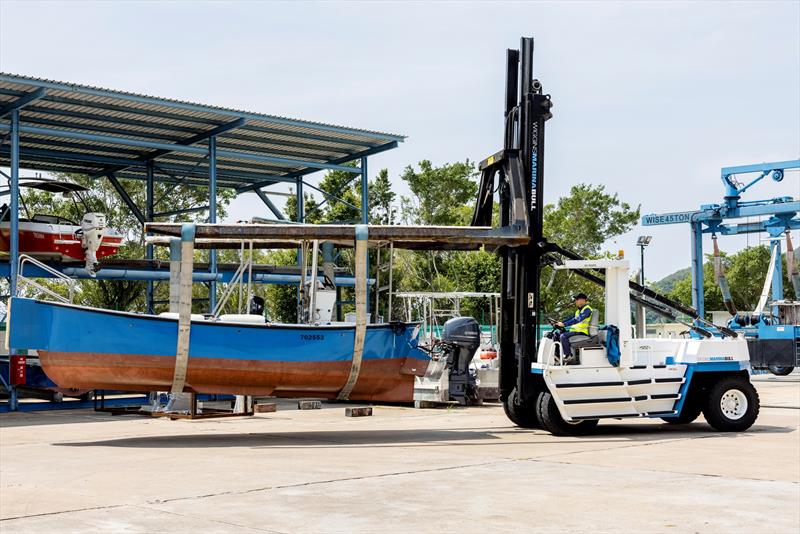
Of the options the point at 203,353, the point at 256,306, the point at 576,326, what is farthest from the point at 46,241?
the point at 576,326

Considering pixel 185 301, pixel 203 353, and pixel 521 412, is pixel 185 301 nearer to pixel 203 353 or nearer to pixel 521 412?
pixel 203 353

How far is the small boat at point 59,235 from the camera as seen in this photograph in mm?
23344

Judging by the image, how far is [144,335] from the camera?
44.9 ft

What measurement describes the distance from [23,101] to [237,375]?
9465mm

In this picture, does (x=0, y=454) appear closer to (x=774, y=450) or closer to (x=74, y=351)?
(x=74, y=351)

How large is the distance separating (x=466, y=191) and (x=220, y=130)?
120ft

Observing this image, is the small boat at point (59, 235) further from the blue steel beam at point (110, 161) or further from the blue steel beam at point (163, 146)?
the blue steel beam at point (110, 161)

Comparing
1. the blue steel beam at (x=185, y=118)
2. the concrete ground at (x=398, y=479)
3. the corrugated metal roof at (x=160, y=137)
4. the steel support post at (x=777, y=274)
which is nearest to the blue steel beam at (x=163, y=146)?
the corrugated metal roof at (x=160, y=137)

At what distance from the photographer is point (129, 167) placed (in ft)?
92.3

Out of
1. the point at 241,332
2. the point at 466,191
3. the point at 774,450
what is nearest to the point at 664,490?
the point at 774,450

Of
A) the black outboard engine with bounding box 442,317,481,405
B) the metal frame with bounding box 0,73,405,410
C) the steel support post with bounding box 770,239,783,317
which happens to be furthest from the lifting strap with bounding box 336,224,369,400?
the steel support post with bounding box 770,239,783,317

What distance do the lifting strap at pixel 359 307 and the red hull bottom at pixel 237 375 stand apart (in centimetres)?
11

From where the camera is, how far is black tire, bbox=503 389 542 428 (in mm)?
15086

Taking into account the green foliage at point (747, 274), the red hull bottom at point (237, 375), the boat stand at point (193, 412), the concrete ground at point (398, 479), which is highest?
the green foliage at point (747, 274)
